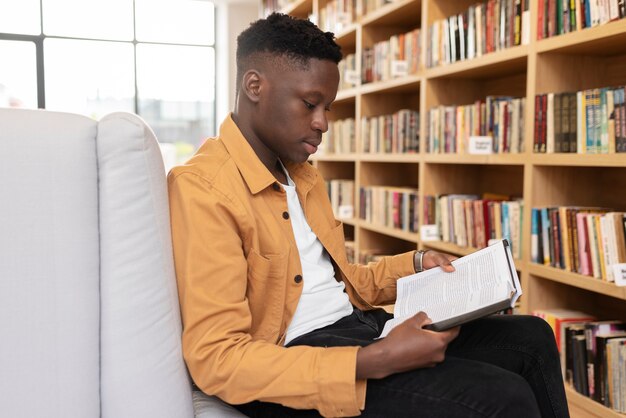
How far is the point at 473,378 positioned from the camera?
35.3 inches

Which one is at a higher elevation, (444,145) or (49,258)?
(444,145)

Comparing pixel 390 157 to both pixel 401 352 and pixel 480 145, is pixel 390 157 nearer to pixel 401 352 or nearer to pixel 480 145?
pixel 480 145

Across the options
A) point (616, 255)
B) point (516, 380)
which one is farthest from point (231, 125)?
point (616, 255)

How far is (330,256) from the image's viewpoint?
1.28 m

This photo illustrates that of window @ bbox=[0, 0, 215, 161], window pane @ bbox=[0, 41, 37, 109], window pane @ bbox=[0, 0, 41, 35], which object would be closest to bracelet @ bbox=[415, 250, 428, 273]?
window @ bbox=[0, 0, 215, 161]

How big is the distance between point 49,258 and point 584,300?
1937 millimetres

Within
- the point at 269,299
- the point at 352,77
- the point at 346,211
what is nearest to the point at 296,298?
the point at 269,299

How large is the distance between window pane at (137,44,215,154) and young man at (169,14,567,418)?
5069 millimetres

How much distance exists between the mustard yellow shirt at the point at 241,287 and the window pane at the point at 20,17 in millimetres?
5362

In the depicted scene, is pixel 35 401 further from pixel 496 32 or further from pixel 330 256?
pixel 496 32

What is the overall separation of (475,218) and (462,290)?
1.34m

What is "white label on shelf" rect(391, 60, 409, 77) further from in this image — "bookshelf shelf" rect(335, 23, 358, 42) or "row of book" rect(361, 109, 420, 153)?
"bookshelf shelf" rect(335, 23, 358, 42)

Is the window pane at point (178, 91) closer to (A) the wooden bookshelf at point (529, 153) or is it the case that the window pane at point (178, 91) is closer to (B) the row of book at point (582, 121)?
(A) the wooden bookshelf at point (529, 153)

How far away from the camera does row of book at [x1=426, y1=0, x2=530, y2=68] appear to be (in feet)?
6.88
